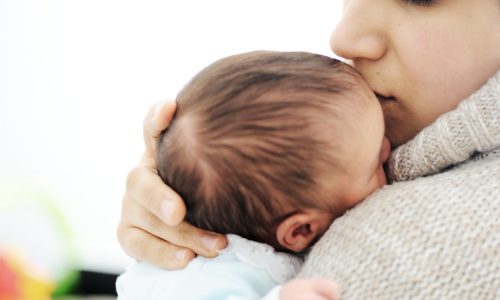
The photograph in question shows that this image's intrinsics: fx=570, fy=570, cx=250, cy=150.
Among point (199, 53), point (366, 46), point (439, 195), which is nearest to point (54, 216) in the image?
point (199, 53)

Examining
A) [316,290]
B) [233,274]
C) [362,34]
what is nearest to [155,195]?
[233,274]

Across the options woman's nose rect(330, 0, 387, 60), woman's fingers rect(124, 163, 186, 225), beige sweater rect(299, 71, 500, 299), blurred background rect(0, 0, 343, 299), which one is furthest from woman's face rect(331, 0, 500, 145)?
blurred background rect(0, 0, 343, 299)

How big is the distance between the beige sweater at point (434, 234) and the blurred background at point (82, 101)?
1048 millimetres

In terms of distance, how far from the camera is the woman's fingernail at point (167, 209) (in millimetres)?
746

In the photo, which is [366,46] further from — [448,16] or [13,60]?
[13,60]

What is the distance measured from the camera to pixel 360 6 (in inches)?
34.3

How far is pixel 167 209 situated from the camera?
75 centimetres

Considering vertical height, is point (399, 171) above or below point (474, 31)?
below

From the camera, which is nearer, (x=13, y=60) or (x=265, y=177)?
(x=265, y=177)

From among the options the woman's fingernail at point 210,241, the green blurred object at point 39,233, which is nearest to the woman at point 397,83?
the woman's fingernail at point 210,241

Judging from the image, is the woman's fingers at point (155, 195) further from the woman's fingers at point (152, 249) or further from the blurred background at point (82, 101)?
the blurred background at point (82, 101)

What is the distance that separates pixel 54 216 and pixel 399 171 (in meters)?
1.68

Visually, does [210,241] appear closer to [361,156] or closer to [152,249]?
[152,249]

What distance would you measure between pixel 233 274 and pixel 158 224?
0.18 meters
